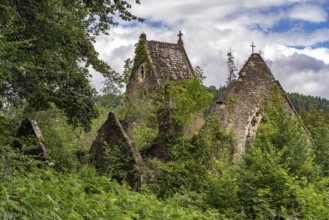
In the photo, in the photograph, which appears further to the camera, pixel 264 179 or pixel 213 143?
pixel 213 143

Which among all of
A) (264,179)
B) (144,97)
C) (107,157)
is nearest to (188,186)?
(107,157)

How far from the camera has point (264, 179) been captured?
10.9m

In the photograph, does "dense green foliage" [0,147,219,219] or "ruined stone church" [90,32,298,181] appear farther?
"ruined stone church" [90,32,298,181]

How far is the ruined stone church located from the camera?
555 inches

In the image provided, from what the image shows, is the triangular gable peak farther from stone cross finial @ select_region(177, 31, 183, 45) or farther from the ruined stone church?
stone cross finial @ select_region(177, 31, 183, 45)

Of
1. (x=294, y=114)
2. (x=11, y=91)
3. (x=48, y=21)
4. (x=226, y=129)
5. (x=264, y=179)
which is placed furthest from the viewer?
(x=294, y=114)

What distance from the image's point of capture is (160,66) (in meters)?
25.7

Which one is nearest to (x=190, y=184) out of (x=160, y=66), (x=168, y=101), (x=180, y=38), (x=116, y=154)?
(x=116, y=154)

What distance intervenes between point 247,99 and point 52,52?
34.7 ft

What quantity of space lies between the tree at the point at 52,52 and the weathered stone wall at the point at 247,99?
19.8ft

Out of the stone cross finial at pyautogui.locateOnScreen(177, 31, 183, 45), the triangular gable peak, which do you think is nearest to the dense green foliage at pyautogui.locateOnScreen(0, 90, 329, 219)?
the triangular gable peak

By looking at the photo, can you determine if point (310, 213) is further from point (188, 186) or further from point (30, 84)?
point (30, 84)

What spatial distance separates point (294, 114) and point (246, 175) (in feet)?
31.2

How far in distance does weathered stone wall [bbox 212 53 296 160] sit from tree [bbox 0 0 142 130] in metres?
6.03
